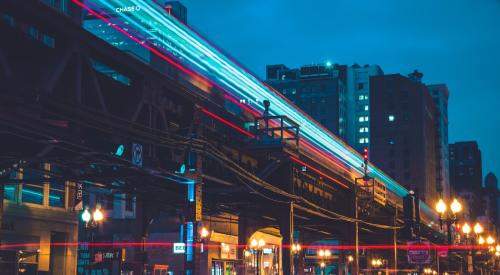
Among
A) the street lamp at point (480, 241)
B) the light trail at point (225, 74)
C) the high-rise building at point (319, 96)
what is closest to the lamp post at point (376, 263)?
the light trail at point (225, 74)

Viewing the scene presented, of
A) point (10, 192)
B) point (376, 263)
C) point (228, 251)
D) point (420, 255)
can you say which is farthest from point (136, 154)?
point (376, 263)

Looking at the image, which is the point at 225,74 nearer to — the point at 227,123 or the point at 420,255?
the point at 227,123

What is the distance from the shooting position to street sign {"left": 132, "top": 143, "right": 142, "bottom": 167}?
22438 mm

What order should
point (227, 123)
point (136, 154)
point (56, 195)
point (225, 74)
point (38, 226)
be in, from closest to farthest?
point (136, 154), point (227, 123), point (38, 226), point (56, 195), point (225, 74)

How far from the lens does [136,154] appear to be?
22531mm

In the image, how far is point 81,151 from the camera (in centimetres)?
2200

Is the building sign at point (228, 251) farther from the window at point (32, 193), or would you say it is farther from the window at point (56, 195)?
the window at point (32, 193)

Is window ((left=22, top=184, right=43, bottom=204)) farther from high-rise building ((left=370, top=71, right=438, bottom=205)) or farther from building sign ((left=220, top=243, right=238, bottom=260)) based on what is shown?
high-rise building ((left=370, top=71, right=438, bottom=205))

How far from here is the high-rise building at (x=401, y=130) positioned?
616 ft

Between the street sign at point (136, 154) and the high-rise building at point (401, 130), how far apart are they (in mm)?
168511

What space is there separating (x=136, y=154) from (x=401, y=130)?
574 ft

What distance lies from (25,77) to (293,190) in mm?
22061

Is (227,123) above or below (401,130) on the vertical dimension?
below

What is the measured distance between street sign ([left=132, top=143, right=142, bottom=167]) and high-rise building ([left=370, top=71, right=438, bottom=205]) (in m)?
169
